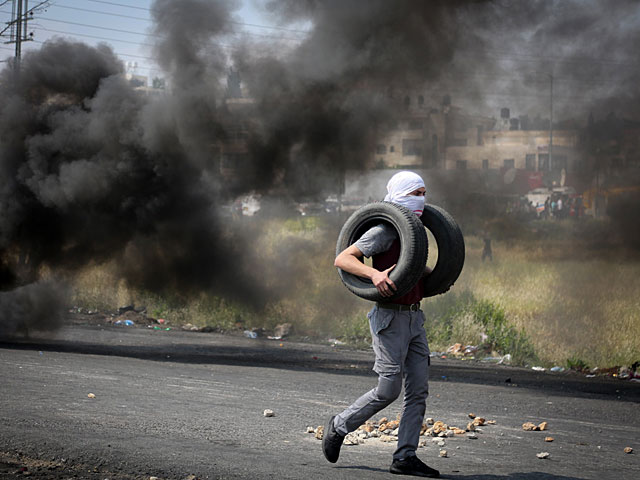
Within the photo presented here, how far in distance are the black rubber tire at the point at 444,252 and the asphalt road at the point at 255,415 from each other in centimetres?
123

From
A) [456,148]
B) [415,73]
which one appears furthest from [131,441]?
[456,148]

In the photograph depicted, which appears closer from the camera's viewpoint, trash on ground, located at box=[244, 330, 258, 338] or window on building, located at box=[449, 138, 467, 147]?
trash on ground, located at box=[244, 330, 258, 338]

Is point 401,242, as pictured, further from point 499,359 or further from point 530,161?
point 530,161

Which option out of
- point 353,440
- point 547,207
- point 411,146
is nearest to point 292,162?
point 411,146

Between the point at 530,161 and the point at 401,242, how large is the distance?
1632 cm

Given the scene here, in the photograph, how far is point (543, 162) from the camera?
2000cm

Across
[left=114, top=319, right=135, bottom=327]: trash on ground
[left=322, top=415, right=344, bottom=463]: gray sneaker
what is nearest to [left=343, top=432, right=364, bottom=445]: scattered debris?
[left=322, top=415, right=344, bottom=463]: gray sneaker

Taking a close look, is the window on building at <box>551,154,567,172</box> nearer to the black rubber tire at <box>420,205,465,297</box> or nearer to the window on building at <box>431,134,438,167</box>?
the window on building at <box>431,134,438,167</box>

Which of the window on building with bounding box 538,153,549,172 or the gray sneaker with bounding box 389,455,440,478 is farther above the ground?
the window on building with bounding box 538,153,549,172

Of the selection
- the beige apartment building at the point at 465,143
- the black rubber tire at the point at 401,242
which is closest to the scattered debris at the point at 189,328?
the beige apartment building at the point at 465,143

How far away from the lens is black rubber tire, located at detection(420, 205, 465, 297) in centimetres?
570

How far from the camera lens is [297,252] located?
19.5 m

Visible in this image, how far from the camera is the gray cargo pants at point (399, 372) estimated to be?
17.7 ft

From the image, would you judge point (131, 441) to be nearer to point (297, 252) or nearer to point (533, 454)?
point (533, 454)
